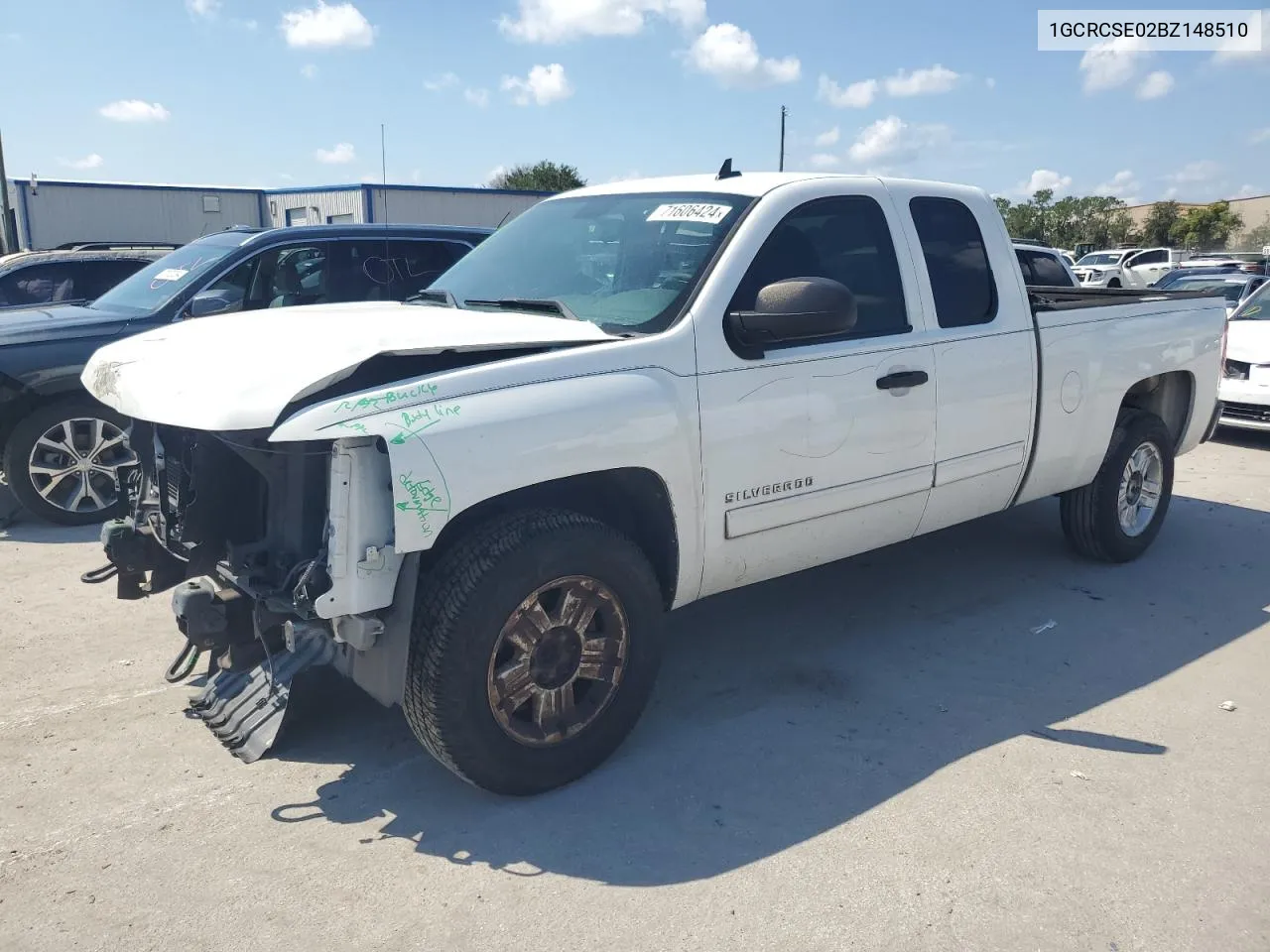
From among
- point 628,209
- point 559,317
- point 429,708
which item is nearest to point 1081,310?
point 628,209

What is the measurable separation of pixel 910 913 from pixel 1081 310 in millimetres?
3380

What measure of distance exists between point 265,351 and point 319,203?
28.5 m

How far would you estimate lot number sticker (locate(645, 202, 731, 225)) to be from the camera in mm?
3936

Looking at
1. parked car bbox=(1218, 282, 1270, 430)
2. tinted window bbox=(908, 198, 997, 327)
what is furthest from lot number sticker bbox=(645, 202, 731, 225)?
parked car bbox=(1218, 282, 1270, 430)

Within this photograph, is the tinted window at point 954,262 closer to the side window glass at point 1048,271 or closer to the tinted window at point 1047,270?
the tinted window at point 1047,270

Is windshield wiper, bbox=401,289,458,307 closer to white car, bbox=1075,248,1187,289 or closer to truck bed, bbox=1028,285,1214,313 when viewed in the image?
truck bed, bbox=1028,285,1214,313

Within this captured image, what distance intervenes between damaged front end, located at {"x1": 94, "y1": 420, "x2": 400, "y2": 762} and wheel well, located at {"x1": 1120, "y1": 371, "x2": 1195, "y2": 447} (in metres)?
4.69

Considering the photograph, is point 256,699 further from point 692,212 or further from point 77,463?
point 77,463

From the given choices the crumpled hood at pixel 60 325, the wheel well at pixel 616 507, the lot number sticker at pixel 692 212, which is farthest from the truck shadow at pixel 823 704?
the crumpled hood at pixel 60 325

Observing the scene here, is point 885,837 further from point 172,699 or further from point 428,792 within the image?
point 172,699

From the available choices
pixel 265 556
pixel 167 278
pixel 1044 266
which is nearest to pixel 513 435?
pixel 265 556

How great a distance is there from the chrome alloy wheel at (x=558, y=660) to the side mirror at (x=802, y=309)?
1.07 meters

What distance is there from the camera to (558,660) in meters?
3.36

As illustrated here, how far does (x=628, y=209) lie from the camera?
430 cm
